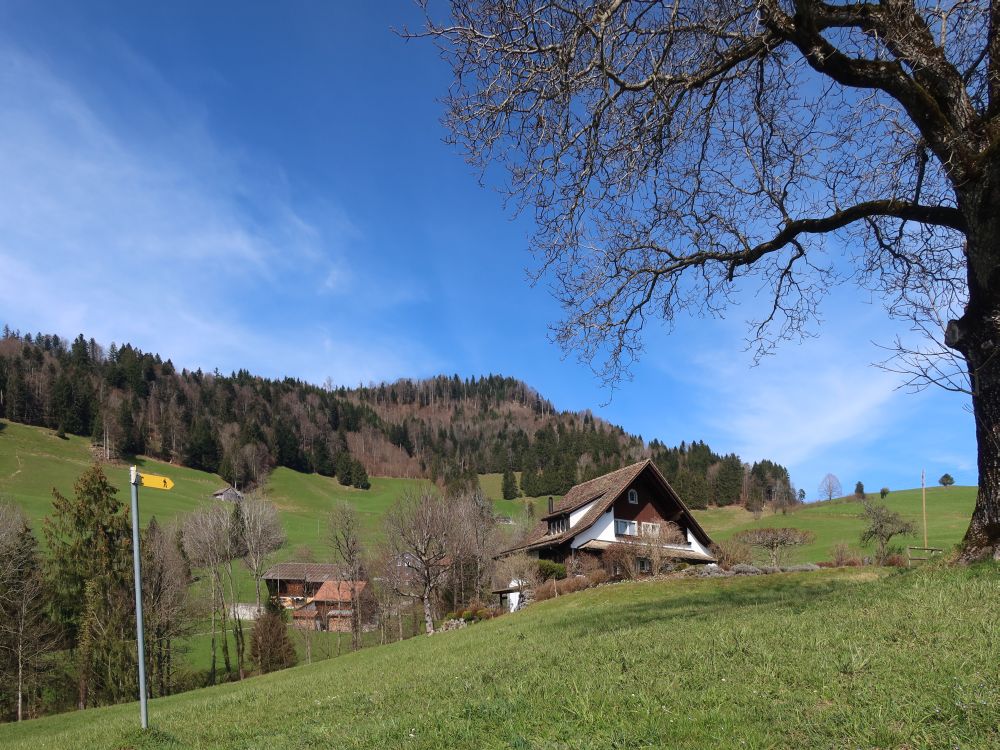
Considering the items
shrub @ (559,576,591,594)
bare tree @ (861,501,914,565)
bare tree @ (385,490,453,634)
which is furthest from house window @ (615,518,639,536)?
bare tree @ (861,501,914,565)

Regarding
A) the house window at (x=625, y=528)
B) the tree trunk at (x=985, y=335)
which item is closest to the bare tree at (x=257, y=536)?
the house window at (x=625, y=528)

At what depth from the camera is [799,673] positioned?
5.05 metres

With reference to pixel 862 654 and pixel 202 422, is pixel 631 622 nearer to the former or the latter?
pixel 862 654

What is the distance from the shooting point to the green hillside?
58.9 m

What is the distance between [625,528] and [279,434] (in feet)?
387

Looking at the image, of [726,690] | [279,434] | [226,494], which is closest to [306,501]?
[226,494]

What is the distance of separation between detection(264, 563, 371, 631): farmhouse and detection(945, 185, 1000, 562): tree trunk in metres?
55.1

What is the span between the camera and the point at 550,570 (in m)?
41.7

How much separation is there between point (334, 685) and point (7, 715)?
39318mm

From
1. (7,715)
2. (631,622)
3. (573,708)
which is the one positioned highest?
(573,708)

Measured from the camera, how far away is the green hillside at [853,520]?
193 feet

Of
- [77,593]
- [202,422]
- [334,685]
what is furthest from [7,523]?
[202,422]

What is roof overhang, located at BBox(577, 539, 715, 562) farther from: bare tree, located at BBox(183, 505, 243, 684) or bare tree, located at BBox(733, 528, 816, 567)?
bare tree, located at BBox(183, 505, 243, 684)

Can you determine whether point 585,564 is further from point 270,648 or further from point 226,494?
point 226,494
